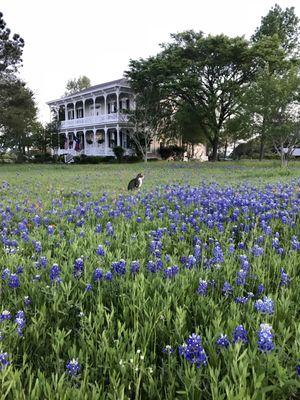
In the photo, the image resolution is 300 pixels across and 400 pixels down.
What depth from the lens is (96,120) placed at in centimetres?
4456

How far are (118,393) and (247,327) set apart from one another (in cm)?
91

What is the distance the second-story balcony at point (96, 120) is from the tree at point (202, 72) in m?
6.49

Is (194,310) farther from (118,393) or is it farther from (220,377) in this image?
(118,393)

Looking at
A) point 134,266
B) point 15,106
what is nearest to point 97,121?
point 15,106

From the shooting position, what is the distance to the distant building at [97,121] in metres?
41.9

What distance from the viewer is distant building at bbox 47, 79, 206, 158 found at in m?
41.9

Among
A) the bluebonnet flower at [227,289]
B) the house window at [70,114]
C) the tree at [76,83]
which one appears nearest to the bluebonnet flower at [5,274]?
the bluebonnet flower at [227,289]

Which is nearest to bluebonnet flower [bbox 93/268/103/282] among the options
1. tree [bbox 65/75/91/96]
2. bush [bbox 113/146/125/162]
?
bush [bbox 113/146/125/162]

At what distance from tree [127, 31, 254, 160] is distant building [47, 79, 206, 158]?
505 cm

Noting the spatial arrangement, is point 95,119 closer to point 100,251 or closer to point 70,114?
point 70,114

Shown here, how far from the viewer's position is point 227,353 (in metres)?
1.81

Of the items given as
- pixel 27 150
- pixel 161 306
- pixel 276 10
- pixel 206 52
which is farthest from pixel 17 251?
pixel 27 150

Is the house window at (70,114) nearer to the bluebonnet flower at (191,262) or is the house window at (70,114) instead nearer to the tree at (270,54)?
the tree at (270,54)

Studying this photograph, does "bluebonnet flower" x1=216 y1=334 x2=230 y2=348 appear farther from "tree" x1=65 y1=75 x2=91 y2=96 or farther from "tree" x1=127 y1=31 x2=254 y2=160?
"tree" x1=65 y1=75 x2=91 y2=96
